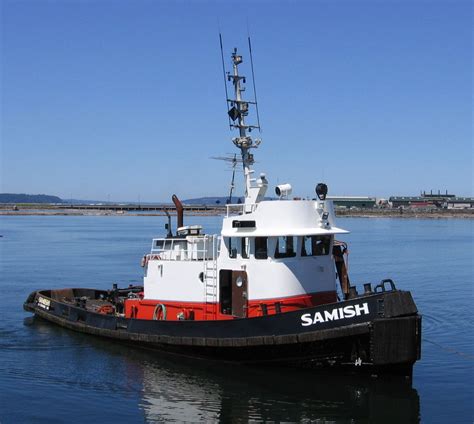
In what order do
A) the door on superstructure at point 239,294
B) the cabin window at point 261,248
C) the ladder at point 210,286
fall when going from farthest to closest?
the ladder at point 210,286
the door on superstructure at point 239,294
the cabin window at point 261,248

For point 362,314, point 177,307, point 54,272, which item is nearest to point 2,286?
point 54,272

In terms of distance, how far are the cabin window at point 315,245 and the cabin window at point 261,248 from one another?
1.00m

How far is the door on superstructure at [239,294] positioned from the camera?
16703mm

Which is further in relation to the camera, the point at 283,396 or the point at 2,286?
the point at 2,286

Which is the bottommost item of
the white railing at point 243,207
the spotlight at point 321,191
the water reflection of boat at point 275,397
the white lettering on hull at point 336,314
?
the water reflection of boat at point 275,397

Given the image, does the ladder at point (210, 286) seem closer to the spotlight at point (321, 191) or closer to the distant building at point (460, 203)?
the spotlight at point (321, 191)

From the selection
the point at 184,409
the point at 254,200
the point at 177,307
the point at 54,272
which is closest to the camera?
the point at 184,409

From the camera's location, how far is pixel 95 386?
16.1 m

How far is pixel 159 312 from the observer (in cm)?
1897

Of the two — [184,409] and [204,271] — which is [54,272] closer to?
[204,271]

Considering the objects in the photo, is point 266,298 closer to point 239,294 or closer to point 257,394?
point 239,294

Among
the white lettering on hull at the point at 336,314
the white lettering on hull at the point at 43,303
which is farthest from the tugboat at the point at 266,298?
the white lettering on hull at the point at 43,303

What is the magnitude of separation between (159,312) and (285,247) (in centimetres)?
472

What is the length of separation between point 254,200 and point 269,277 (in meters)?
2.15
